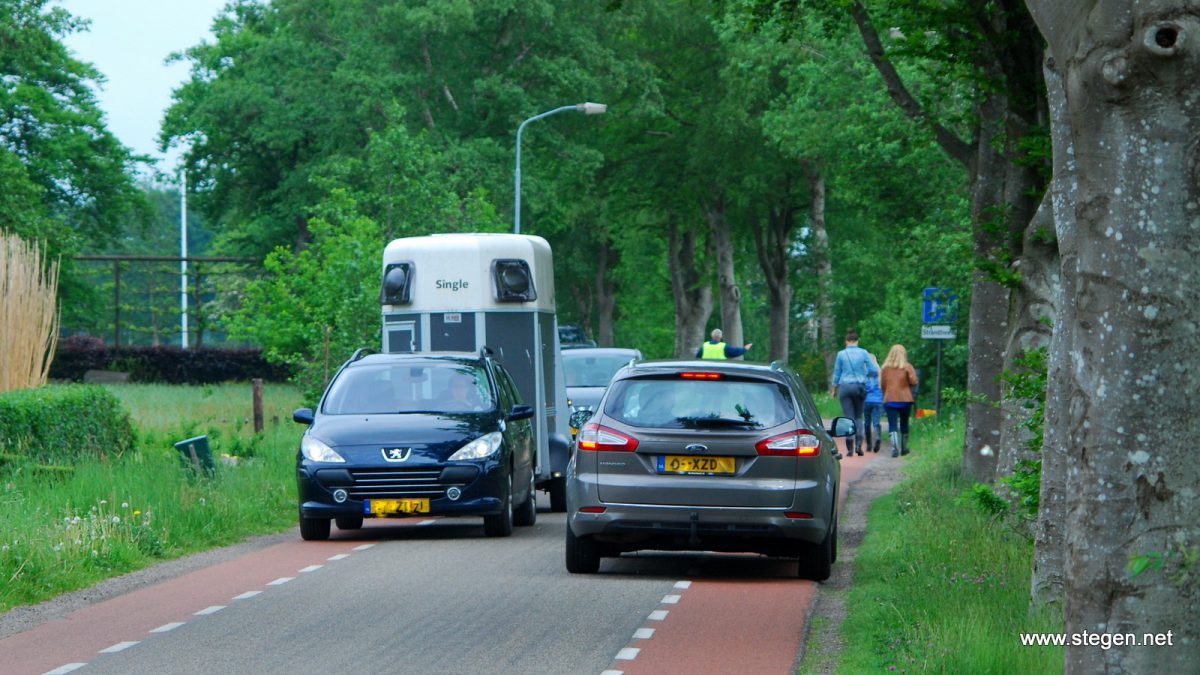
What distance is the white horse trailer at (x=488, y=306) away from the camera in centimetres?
2089

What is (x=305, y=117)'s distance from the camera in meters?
57.8

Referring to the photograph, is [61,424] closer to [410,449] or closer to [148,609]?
[410,449]

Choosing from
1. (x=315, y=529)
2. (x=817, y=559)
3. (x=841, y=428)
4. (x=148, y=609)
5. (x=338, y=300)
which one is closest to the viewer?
(x=148, y=609)

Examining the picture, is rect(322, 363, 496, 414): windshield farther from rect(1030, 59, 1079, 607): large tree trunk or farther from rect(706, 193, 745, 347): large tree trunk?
rect(706, 193, 745, 347): large tree trunk

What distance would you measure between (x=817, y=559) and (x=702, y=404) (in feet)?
4.66

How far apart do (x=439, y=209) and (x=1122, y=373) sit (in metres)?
30.9

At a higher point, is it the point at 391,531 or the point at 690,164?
the point at 690,164

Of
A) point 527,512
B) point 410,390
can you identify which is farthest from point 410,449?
point 527,512

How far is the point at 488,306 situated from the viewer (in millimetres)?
21000

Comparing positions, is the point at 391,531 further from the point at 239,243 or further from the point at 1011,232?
the point at 239,243

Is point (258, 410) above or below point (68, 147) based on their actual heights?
below

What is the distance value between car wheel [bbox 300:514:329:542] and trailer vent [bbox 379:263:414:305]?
4.50m

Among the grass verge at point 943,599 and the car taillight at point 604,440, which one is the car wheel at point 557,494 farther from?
the car taillight at point 604,440

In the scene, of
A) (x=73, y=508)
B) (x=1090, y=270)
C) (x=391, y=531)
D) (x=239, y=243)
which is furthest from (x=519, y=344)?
(x=239, y=243)
